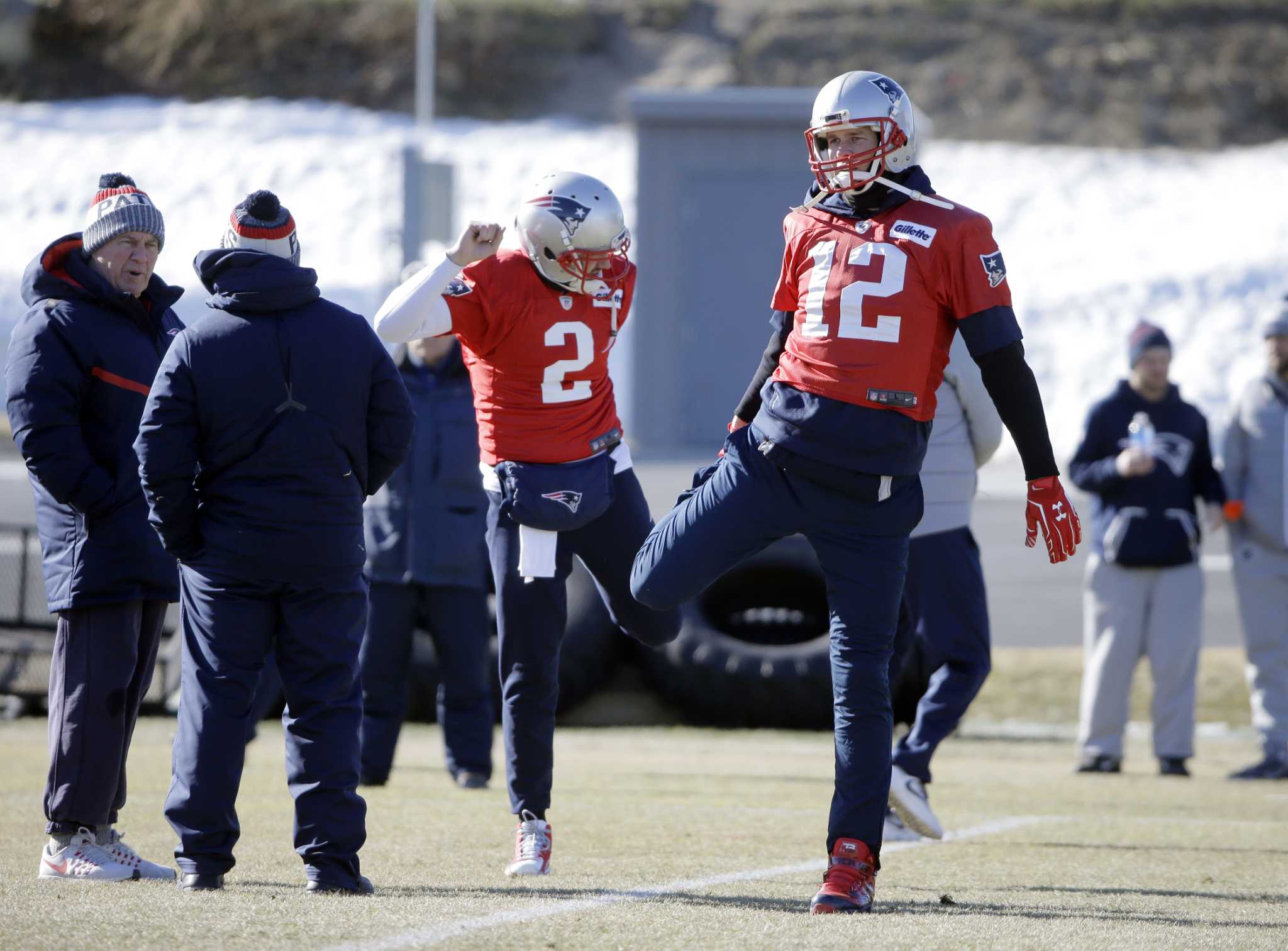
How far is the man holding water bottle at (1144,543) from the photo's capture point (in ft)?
30.6

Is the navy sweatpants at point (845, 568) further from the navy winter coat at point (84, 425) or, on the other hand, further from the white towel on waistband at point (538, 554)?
the navy winter coat at point (84, 425)

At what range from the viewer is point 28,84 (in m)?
34.4

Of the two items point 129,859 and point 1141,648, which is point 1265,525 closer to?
point 1141,648

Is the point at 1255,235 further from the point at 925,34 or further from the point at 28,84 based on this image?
the point at 28,84

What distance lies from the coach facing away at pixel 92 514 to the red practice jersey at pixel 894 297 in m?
1.83

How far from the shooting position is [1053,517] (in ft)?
15.4

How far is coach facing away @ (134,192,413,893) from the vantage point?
4637 mm

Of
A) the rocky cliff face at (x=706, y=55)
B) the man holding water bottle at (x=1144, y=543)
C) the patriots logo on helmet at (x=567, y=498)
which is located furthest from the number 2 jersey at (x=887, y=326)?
the rocky cliff face at (x=706, y=55)

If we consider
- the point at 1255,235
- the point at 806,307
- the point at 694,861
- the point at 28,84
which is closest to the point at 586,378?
the point at 806,307

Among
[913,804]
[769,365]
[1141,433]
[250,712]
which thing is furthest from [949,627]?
[1141,433]

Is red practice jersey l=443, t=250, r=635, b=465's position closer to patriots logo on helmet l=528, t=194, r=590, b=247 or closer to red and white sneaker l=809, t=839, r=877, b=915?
patriots logo on helmet l=528, t=194, r=590, b=247

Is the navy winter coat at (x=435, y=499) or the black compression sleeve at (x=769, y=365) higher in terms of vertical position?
A: the black compression sleeve at (x=769, y=365)

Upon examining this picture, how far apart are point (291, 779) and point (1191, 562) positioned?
600 cm

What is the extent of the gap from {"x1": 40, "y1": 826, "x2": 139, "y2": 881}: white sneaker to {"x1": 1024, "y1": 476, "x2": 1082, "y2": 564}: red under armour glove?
2482 millimetres
